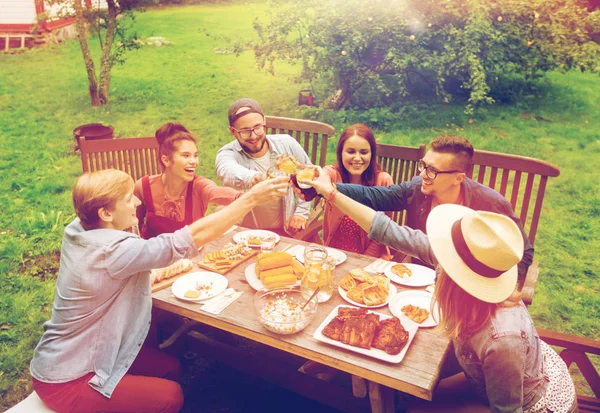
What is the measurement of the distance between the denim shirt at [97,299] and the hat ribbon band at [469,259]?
1351 mm

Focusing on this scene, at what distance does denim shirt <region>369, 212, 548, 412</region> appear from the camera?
6.85 feet

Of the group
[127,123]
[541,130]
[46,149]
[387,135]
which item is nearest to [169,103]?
[127,123]

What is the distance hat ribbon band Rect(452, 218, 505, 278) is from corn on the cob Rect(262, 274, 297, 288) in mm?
983

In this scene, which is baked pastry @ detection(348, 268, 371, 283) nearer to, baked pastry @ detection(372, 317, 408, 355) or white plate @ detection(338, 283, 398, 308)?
white plate @ detection(338, 283, 398, 308)

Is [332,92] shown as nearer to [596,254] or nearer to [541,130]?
[541,130]

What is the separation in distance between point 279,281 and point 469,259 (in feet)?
3.58

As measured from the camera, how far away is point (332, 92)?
956 cm

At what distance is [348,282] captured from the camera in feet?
9.47

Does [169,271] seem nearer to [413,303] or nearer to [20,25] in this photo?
[413,303]

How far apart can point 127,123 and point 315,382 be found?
7.95 m

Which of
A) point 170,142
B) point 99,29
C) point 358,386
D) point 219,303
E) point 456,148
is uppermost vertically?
point 99,29

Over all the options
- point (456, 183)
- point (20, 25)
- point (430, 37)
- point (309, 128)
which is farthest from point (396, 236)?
point (20, 25)

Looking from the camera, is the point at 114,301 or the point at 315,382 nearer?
the point at 114,301

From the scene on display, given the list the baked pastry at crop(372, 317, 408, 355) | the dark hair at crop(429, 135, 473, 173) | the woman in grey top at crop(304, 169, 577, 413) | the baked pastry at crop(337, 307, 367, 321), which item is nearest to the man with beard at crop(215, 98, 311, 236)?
the dark hair at crop(429, 135, 473, 173)
